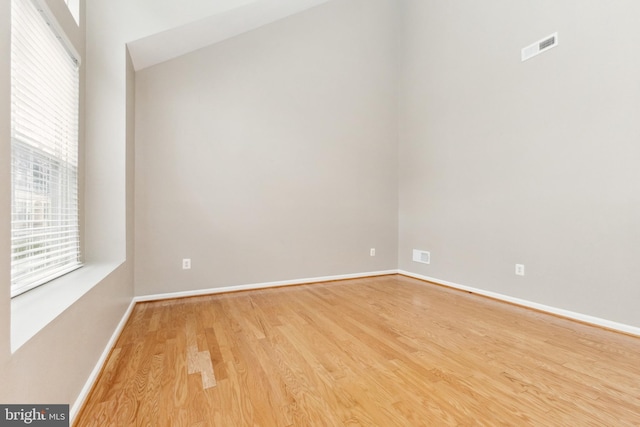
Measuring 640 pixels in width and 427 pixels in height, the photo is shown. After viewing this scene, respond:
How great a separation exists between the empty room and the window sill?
0.01 metres

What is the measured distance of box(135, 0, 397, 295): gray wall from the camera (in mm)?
3053

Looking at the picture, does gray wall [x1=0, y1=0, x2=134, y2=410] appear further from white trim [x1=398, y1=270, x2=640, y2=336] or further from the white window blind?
white trim [x1=398, y1=270, x2=640, y2=336]

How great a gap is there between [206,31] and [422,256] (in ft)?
11.8

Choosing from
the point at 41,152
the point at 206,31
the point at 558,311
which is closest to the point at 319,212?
the point at 206,31

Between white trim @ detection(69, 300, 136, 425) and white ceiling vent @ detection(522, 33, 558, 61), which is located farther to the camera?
white ceiling vent @ detection(522, 33, 558, 61)

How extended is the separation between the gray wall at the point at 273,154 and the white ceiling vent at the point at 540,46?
1.74 metres

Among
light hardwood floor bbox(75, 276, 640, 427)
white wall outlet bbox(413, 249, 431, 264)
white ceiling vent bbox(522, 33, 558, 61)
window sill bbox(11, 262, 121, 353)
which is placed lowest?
light hardwood floor bbox(75, 276, 640, 427)

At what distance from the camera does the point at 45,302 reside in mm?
1271

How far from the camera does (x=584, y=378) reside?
1.61m

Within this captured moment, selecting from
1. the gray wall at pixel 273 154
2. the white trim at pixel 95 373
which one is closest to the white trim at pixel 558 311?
the gray wall at pixel 273 154

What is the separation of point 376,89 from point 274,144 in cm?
176

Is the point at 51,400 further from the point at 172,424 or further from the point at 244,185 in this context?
the point at 244,185

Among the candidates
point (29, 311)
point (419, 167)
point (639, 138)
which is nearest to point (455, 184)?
point (419, 167)

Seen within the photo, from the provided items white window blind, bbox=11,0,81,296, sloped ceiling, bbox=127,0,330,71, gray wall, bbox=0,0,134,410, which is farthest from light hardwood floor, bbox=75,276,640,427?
sloped ceiling, bbox=127,0,330,71
